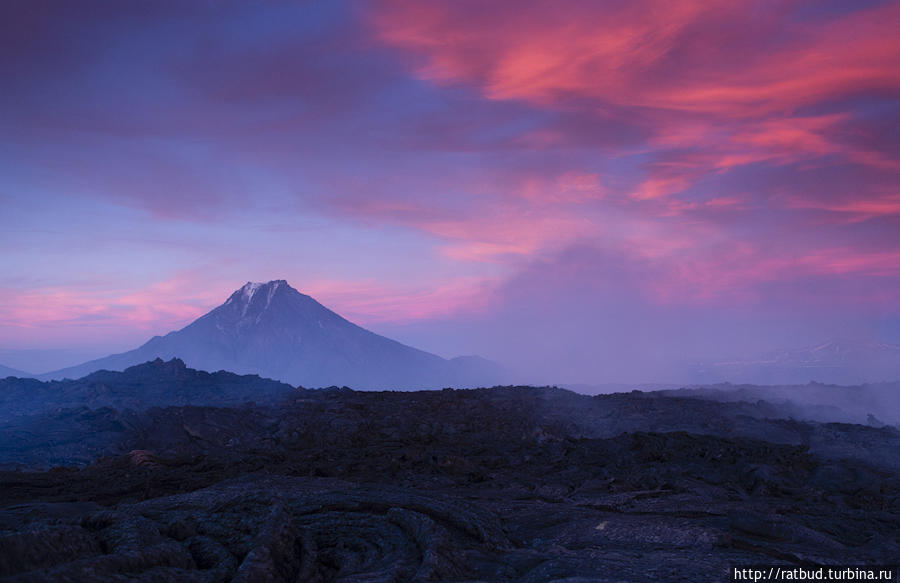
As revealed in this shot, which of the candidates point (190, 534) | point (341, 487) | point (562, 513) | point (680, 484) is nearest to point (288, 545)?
point (190, 534)

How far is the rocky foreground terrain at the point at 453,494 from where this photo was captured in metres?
11.5

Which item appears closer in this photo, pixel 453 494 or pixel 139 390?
pixel 453 494

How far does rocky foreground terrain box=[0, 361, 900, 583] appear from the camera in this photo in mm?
11547

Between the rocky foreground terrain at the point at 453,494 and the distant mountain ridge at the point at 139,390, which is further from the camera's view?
the distant mountain ridge at the point at 139,390

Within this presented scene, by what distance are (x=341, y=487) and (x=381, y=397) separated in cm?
3131

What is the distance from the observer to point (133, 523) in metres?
13.3

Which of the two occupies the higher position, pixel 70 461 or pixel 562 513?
pixel 562 513

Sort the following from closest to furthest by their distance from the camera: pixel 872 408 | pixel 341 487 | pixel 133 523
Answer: pixel 133 523
pixel 341 487
pixel 872 408

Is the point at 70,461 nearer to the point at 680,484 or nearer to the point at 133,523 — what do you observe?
the point at 133,523

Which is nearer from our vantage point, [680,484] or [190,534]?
[190,534]

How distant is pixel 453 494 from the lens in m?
22.6

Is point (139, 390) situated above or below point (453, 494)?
above

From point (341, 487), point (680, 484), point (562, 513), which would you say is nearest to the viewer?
point (562, 513)

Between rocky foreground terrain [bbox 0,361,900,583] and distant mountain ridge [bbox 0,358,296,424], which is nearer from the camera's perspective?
rocky foreground terrain [bbox 0,361,900,583]
